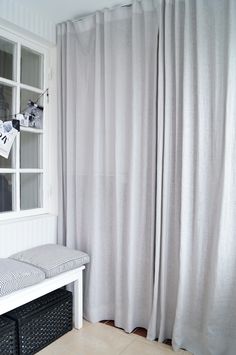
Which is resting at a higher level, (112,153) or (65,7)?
(65,7)

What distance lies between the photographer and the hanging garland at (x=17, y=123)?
2109 mm

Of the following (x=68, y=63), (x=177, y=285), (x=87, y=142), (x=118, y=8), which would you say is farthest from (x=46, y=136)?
(x=177, y=285)

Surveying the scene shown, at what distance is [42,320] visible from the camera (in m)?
1.87

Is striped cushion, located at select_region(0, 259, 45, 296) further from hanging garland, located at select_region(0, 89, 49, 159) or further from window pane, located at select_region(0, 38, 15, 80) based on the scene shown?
window pane, located at select_region(0, 38, 15, 80)

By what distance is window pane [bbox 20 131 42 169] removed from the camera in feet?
7.59

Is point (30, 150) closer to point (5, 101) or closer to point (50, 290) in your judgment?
point (5, 101)

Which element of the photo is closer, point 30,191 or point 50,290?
point 50,290

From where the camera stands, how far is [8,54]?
2.19m

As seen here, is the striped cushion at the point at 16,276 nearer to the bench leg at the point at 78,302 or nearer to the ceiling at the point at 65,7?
the bench leg at the point at 78,302

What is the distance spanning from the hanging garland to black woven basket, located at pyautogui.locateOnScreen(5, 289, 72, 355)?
114 cm

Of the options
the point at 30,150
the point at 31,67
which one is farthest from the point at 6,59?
the point at 30,150

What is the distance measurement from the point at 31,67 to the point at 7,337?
208 cm

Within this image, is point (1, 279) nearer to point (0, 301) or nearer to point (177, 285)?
point (0, 301)

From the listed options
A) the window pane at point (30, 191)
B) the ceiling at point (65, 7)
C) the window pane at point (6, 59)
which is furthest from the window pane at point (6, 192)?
the ceiling at point (65, 7)
